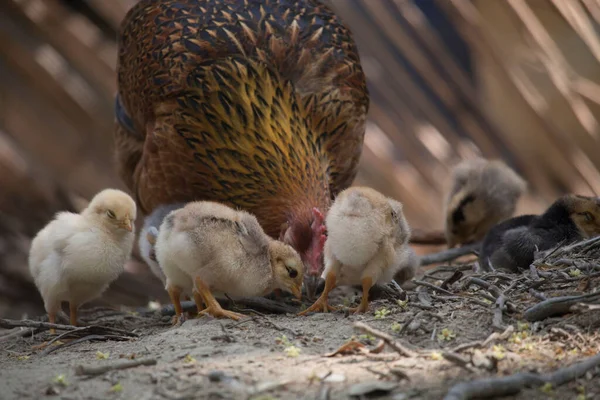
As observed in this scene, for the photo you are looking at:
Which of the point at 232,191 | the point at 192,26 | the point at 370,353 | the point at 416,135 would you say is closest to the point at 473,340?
the point at 370,353

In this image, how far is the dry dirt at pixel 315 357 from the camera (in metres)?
2.41

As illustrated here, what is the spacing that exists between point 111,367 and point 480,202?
3550mm

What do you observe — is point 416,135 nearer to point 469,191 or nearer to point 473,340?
point 469,191

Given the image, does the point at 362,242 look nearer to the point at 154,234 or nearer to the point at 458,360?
the point at 458,360

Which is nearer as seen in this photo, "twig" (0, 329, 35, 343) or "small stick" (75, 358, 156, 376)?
"small stick" (75, 358, 156, 376)

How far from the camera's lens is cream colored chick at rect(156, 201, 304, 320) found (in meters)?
3.41

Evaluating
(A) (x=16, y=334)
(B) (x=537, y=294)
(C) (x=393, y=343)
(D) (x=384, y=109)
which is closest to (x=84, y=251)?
(A) (x=16, y=334)

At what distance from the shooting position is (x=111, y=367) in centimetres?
267

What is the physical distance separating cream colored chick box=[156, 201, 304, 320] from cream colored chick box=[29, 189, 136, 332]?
388 mm

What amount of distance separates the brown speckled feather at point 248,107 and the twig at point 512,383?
6.02 feet

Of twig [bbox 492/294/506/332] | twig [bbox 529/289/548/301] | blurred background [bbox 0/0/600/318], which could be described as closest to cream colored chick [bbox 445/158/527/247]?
blurred background [bbox 0/0/600/318]

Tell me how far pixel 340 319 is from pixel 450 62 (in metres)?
4.10

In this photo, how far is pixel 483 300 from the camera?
3.41 metres

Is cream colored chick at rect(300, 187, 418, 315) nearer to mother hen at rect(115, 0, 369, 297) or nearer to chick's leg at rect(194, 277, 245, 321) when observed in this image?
chick's leg at rect(194, 277, 245, 321)
